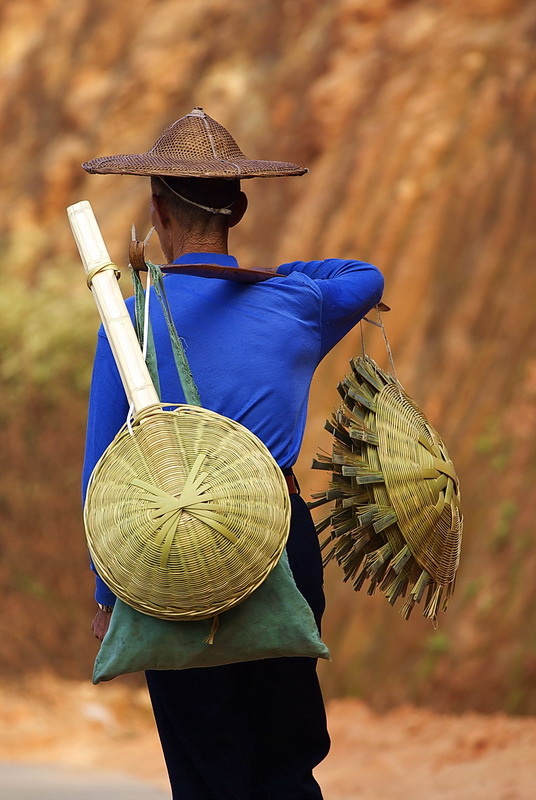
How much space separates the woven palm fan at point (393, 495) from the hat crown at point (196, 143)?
0.67 m

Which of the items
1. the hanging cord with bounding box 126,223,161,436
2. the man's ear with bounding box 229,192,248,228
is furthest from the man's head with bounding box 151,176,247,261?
the hanging cord with bounding box 126,223,161,436

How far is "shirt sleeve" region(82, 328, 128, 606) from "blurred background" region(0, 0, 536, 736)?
452 centimetres

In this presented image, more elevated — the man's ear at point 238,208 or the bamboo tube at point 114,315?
the man's ear at point 238,208

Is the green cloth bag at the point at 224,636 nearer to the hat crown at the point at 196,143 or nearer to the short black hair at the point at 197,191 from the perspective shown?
the short black hair at the point at 197,191

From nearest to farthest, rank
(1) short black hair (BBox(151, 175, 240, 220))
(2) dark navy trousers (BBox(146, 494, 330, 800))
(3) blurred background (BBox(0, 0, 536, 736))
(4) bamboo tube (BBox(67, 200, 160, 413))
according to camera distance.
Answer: (4) bamboo tube (BBox(67, 200, 160, 413)) < (2) dark navy trousers (BBox(146, 494, 330, 800)) < (1) short black hair (BBox(151, 175, 240, 220)) < (3) blurred background (BBox(0, 0, 536, 736))

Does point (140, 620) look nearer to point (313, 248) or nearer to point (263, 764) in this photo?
point (263, 764)

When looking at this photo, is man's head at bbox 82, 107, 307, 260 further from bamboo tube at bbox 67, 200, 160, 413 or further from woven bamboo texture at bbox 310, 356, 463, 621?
woven bamboo texture at bbox 310, 356, 463, 621

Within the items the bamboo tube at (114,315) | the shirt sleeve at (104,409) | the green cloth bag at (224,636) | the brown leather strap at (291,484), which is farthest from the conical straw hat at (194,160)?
the green cloth bag at (224,636)

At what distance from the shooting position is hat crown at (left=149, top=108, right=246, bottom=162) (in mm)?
2938

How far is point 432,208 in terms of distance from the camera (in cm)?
1042

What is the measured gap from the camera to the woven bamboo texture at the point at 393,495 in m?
2.91

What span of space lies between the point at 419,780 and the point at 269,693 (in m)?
3.80

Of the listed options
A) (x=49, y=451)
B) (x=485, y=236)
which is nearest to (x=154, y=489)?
(x=485, y=236)

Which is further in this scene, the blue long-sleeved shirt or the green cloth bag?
the blue long-sleeved shirt
